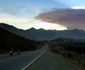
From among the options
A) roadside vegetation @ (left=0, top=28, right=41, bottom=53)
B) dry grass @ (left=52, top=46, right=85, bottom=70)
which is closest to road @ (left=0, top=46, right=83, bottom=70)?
dry grass @ (left=52, top=46, right=85, bottom=70)

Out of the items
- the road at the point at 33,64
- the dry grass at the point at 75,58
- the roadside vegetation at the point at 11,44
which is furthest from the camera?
the roadside vegetation at the point at 11,44

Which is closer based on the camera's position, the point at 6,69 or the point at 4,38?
the point at 6,69

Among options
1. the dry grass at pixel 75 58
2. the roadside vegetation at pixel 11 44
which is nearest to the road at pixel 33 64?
the dry grass at pixel 75 58

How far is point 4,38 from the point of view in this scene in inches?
4451

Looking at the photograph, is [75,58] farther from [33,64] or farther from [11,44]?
[11,44]

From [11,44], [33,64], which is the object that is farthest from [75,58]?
[11,44]

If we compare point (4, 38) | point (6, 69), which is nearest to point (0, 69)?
point (6, 69)

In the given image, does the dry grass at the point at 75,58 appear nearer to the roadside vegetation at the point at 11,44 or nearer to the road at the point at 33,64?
the road at the point at 33,64

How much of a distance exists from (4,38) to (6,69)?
92.0 m

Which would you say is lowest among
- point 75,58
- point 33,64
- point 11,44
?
point 75,58

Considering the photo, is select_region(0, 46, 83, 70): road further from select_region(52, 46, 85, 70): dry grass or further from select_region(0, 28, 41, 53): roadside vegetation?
select_region(0, 28, 41, 53): roadside vegetation

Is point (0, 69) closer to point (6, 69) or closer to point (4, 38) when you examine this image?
point (6, 69)

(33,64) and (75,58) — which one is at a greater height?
(33,64)

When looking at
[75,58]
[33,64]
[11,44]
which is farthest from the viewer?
[11,44]
